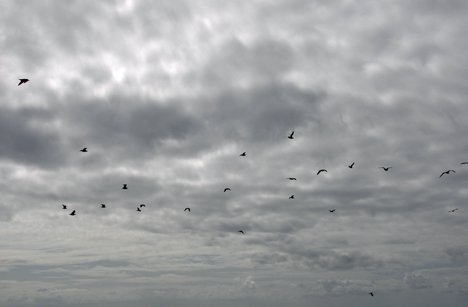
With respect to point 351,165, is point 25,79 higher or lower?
higher

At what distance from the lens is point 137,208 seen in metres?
108

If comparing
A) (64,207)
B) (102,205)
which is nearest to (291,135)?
(102,205)

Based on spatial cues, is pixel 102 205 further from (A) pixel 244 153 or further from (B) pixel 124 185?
(A) pixel 244 153

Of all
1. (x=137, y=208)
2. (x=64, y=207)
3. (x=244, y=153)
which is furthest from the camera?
(x=137, y=208)

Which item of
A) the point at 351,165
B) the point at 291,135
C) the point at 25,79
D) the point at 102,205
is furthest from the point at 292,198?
the point at 25,79

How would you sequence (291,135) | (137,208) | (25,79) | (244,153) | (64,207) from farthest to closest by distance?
1. (137,208)
2. (64,207)
3. (244,153)
4. (291,135)
5. (25,79)

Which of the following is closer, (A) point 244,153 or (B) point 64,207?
(A) point 244,153

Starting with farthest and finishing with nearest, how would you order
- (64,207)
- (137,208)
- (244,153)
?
(137,208), (64,207), (244,153)

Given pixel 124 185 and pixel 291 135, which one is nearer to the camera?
pixel 291 135

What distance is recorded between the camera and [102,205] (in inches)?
4166

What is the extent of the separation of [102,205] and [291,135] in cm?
6258

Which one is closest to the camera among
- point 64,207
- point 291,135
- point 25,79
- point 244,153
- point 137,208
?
point 25,79

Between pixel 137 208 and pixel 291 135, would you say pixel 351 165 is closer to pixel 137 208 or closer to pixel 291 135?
pixel 291 135

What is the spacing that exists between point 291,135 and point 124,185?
171 feet
